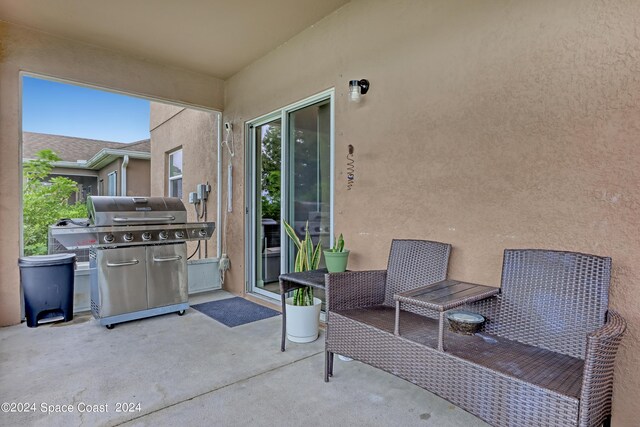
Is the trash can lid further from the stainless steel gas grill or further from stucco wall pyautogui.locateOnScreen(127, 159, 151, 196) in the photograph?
stucco wall pyautogui.locateOnScreen(127, 159, 151, 196)

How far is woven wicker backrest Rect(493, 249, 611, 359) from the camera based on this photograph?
5.56 ft

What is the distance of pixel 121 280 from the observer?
11.7 feet

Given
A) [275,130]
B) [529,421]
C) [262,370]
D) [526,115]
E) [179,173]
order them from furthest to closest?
[179,173]
[275,130]
[262,370]
[526,115]
[529,421]

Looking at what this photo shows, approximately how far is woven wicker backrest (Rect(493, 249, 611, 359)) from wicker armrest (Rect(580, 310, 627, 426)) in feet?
0.84

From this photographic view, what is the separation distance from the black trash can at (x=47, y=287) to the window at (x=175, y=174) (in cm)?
338

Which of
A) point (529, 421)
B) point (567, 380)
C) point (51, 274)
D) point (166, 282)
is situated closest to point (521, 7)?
point (567, 380)

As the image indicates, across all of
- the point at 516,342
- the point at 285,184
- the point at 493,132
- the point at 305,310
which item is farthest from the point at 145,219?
the point at 516,342

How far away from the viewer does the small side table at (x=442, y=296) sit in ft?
5.64

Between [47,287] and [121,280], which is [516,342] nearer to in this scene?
[121,280]

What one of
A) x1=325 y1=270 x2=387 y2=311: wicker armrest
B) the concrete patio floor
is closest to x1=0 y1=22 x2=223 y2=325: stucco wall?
the concrete patio floor

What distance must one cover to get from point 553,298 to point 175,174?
684 centimetres

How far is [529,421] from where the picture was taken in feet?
4.67

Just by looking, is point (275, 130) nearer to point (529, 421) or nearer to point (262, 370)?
point (262, 370)

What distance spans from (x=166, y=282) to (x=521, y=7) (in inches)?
153
